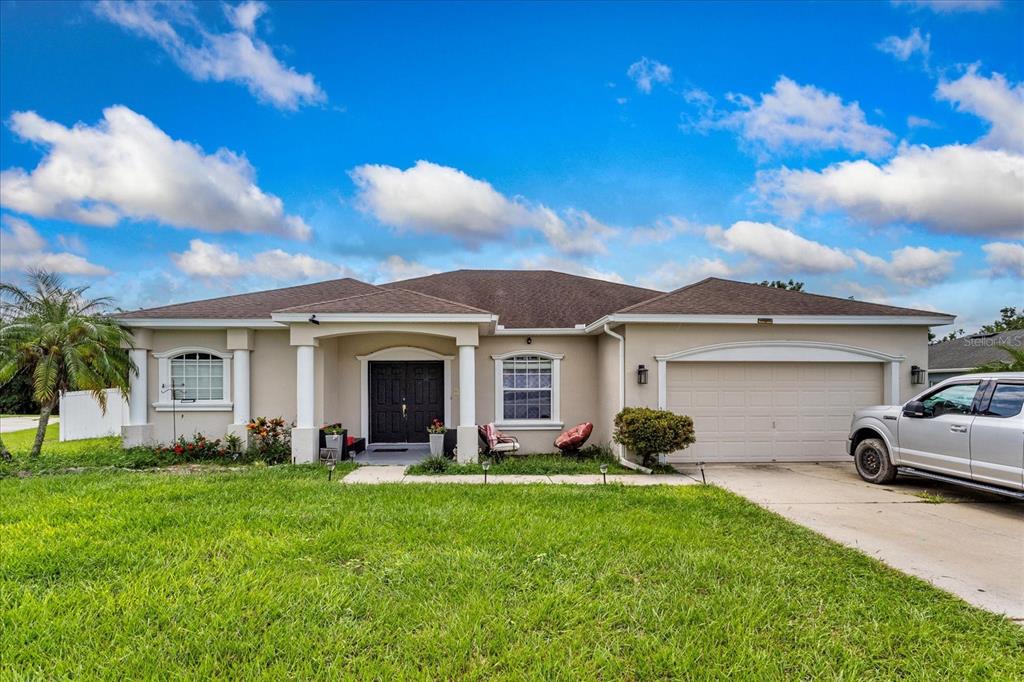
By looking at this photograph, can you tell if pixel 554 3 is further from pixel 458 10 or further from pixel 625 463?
pixel 625 463

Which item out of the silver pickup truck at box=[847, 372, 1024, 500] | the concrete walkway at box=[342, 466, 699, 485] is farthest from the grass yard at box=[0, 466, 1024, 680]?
the silver pickup truck at box=[847, 372, 1024, 500]

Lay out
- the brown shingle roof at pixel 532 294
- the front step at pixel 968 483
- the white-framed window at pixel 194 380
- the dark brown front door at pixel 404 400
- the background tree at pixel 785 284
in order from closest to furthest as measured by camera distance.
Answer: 1. the front step at pixel 968 483
2. the white-framed window at pixel 194 380
3. the dark brown front door at pixel 404 400
4. the brown shingle roof at pixel 532 294
5. the background tree at pixel 785 284

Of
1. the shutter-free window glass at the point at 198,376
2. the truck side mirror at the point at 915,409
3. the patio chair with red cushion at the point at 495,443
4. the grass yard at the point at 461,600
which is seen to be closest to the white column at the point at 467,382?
the patio chair with red cushion at the point at 495,443

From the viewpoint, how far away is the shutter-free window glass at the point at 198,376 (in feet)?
39.4

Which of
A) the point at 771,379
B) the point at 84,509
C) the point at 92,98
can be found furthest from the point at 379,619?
the point at 92,98

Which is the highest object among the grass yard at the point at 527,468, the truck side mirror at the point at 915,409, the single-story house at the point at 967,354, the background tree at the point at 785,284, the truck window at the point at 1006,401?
the background tree at the point at 785,284

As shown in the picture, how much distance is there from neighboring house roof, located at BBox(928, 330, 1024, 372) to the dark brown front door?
68.6ft

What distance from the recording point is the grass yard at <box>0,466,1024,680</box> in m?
3.24

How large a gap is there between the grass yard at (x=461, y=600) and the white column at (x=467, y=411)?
4051mm

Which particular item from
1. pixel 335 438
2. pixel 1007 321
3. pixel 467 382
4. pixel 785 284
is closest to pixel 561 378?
pixel 467 382

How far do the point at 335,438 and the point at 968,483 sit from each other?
1066cm

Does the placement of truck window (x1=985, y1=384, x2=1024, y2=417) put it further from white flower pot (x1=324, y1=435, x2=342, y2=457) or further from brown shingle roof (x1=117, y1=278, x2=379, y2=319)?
brown shingle roof (x1=117, y1=278, x2=379, y2=319)

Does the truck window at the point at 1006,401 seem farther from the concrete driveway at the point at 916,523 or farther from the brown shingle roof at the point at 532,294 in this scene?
the brown shingle roof at the point at 532,294

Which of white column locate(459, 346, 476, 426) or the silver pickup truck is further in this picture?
white column locate(459, 346, 476, 426)
